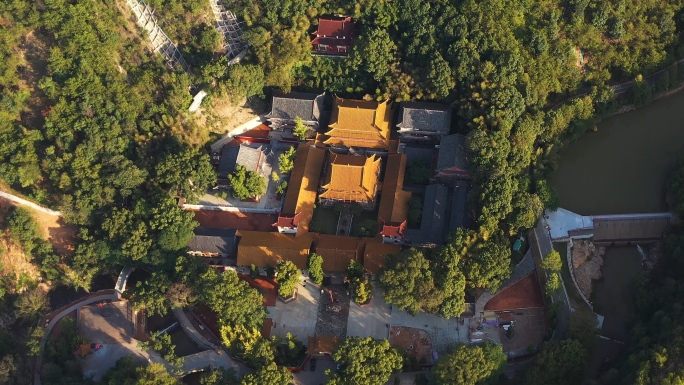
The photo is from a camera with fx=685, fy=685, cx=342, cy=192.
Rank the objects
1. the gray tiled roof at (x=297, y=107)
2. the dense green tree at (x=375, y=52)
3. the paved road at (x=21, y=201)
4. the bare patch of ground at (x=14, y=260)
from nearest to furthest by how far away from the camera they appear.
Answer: the bare patch of ground at (x=14, y=260), the paved road at (x=21, y=201), the dense green tree at (x=375, y=52), the gray tiled roof at (x=297, y=107)

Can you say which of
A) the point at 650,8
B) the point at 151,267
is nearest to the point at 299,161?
the point at 151,267

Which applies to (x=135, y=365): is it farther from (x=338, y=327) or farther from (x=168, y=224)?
(x=338, y=327)

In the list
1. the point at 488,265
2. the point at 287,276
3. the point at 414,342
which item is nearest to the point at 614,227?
the point at 488,265

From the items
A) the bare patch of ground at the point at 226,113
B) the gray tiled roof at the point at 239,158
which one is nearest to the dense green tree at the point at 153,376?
the gray tiled roof at the point at 239,158

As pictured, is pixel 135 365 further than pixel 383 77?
No

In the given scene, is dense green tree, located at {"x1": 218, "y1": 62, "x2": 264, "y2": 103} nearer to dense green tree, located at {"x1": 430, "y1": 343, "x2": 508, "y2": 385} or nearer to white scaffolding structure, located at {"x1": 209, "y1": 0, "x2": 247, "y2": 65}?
white scaffolding structure, located at {"x1": 209, "y1": 0, "x2": 247, "y2": 65}

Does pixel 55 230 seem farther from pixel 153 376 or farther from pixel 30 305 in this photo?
pixel 153 376

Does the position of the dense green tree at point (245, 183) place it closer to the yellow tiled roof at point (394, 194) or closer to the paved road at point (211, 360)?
the yellow tiled roof at point (394, 194)
